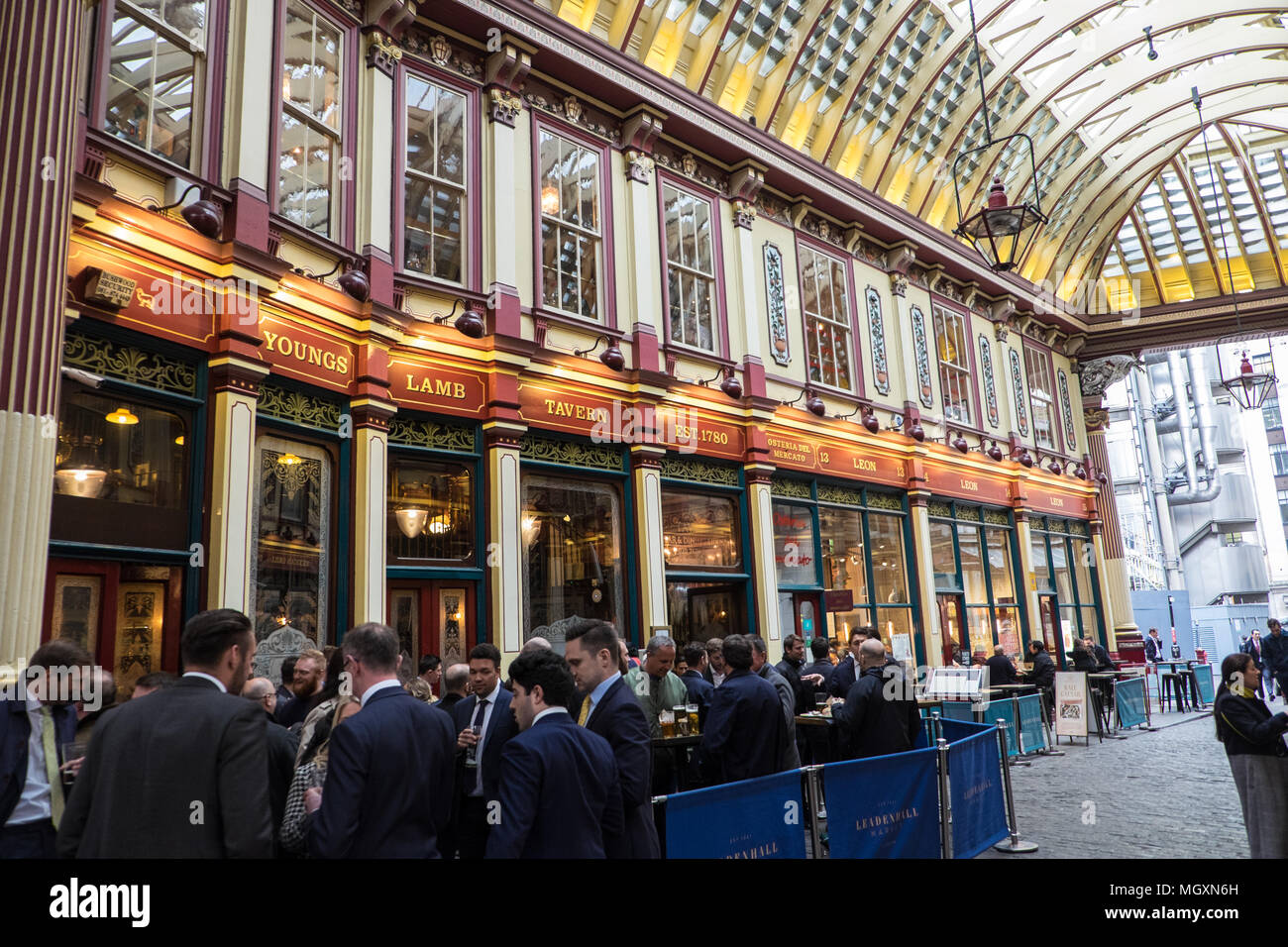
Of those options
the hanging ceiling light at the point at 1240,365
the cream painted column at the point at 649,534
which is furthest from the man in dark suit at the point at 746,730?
the hanging ceiling light at the point at 1240,365

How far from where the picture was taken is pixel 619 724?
4.20 m

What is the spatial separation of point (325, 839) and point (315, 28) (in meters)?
9.54

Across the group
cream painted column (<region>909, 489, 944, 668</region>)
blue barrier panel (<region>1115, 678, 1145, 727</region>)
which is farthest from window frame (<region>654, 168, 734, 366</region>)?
blue barrier panel (<region>1115, 678, 1145, 727</region>)

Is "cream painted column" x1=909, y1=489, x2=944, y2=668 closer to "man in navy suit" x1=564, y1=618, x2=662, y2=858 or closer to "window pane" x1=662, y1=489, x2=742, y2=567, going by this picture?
"window pane" x1=662, y1=489, x2=742, y2=567

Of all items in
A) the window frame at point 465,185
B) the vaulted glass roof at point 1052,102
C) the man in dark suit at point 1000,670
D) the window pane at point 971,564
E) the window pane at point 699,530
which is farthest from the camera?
the window pane at point 971,564

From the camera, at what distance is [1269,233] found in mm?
23922

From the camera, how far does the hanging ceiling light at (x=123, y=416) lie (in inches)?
300

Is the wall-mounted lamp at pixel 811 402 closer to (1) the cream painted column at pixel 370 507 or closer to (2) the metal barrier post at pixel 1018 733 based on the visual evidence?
(2) the metal barrier post at pixel 1018 733

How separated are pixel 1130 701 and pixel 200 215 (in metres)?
16.3

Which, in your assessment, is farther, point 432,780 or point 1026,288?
point 1026,288

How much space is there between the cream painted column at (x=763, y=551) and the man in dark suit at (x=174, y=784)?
11163mm

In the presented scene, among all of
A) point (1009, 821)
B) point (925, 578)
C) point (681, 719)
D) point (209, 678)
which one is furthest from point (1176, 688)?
point (209, 678)
